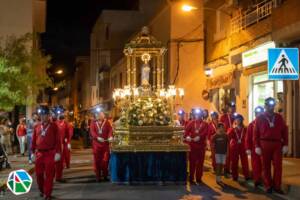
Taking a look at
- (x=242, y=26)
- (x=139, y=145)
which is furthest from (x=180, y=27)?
(x=139, y=145)

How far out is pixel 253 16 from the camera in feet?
76.8

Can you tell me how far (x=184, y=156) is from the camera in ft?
48.8

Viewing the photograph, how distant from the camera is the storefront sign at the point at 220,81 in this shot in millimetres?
26625

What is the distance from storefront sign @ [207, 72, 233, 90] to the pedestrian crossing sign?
41.9ft

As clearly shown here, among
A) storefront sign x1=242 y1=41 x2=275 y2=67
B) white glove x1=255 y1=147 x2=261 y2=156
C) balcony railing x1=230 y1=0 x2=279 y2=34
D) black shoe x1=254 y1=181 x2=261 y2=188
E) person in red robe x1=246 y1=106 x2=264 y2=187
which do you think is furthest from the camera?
balcony railing x1=230 y1=0 x2=279 y2=34

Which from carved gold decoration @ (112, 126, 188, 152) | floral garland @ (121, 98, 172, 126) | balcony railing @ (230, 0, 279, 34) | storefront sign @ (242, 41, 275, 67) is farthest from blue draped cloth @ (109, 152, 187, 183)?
balcony railing @ (230, 0, 279, 34)

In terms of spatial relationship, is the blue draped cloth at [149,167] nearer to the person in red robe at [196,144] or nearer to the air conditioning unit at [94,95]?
the person in red robe at [196,144]

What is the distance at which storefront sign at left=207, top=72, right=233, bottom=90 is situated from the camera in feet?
87.4

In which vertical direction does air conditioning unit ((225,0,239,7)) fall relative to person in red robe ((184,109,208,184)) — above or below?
above

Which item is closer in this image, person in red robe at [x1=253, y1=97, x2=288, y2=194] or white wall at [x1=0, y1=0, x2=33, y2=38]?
person in red robe at [x1=253, y1=97, x2=288, y2=194]

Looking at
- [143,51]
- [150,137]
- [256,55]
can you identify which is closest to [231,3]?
[256,55]

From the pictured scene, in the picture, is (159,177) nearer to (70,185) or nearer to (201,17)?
(70,185)

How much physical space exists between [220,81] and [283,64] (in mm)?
14996

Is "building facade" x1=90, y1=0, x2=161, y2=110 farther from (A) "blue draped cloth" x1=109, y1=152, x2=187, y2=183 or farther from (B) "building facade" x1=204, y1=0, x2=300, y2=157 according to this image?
(A) "blue draped cloth" x1=109, y1=152, x2=187, y2=183
